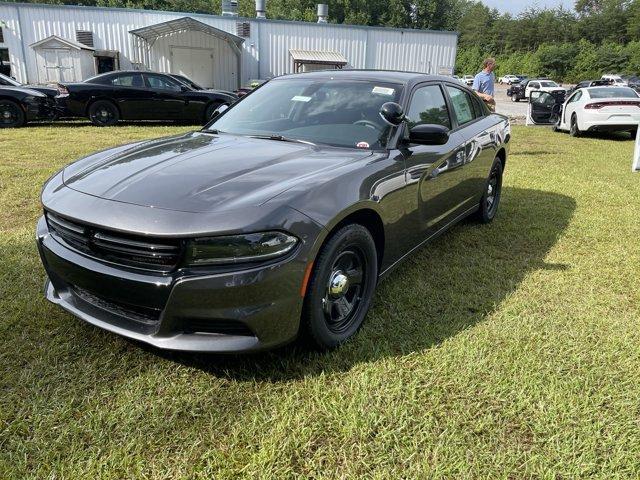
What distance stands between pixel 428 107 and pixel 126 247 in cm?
249

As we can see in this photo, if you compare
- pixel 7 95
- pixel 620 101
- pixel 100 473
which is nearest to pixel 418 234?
pixel 100 473

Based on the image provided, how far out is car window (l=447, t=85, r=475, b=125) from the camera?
414 centimetres

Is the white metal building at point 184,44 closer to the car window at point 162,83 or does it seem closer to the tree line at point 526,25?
the car window at point 162,83

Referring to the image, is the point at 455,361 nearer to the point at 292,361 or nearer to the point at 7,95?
the point at 292,361

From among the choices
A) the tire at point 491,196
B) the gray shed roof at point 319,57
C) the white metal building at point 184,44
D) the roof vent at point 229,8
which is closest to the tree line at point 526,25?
the roof vent at point 229,8

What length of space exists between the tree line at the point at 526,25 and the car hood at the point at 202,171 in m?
54.6

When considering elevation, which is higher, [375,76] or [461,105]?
[375,76]

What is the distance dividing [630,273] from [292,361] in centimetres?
288

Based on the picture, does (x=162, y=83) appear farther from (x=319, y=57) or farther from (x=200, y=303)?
(x=319, y=57)

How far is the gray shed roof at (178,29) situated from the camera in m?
21.2

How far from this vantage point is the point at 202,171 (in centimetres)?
247

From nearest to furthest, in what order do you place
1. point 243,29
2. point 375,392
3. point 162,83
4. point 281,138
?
point 375,392
point 281,138
point 162,83
point 243,29

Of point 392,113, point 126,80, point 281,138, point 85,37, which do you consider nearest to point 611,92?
point 126,80

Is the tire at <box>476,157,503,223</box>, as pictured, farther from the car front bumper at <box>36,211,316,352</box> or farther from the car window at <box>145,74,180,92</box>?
the car window at <box>145,74,180,92</box>
